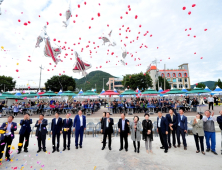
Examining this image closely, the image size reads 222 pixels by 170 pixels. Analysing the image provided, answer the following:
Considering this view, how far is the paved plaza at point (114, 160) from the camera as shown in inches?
163

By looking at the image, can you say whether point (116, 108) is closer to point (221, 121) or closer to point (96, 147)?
point (96, 147)

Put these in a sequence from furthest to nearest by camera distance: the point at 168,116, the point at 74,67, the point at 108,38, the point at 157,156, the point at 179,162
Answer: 1. the point at 108,38
2. the point at 74,67
3. the point at 168,116
4. the point at 157,156
5. the point at 179,162

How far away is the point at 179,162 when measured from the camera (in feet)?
14.3

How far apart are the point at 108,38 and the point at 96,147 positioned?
25.0 ft

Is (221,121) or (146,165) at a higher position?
(221,121)

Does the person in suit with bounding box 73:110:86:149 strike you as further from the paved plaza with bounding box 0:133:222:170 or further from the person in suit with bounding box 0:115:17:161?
the person in suit with bounding box 0:115:17:161

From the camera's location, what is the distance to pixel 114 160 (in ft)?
15.1

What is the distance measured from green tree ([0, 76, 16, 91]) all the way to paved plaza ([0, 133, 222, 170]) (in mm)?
53055

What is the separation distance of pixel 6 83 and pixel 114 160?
56852 mm

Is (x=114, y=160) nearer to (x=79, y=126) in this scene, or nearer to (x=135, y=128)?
(x=135, y=128)

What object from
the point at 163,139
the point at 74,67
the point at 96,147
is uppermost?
the point at 74,67

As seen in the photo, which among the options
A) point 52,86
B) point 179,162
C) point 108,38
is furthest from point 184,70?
point 179,162

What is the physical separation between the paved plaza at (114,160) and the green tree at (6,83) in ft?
174

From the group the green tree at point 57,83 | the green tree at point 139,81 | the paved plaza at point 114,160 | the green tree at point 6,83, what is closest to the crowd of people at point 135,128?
the paved plaza at point 114,160
